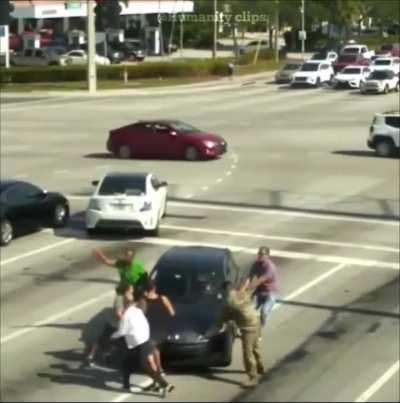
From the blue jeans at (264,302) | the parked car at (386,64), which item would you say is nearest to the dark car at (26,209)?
the blue jeans at (264,302)

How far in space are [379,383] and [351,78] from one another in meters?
62.2

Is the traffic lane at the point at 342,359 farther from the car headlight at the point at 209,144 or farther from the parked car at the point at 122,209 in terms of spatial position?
the car headlight at the point at 209,144

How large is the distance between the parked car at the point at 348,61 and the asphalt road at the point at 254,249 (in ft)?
84.8

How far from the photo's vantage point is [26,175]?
130 ft

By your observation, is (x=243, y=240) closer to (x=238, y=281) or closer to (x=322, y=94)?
(x=238, y=281)

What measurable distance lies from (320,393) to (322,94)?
59293 mm

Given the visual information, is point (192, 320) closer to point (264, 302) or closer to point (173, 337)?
point (173, 337)

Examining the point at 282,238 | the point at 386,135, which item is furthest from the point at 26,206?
the point at 386,135

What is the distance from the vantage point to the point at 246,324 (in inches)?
651

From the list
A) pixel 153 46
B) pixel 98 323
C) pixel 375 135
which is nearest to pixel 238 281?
pixel 98 323

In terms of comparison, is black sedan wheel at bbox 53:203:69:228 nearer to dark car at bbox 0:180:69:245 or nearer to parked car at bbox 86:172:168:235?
dark car at bbox 0:180:69:245

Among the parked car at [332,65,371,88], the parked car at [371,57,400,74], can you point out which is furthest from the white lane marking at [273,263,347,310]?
the parked car at [371,57,400,74]

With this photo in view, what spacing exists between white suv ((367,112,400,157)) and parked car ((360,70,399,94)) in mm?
28631

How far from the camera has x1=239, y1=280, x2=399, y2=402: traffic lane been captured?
53.1 ft
